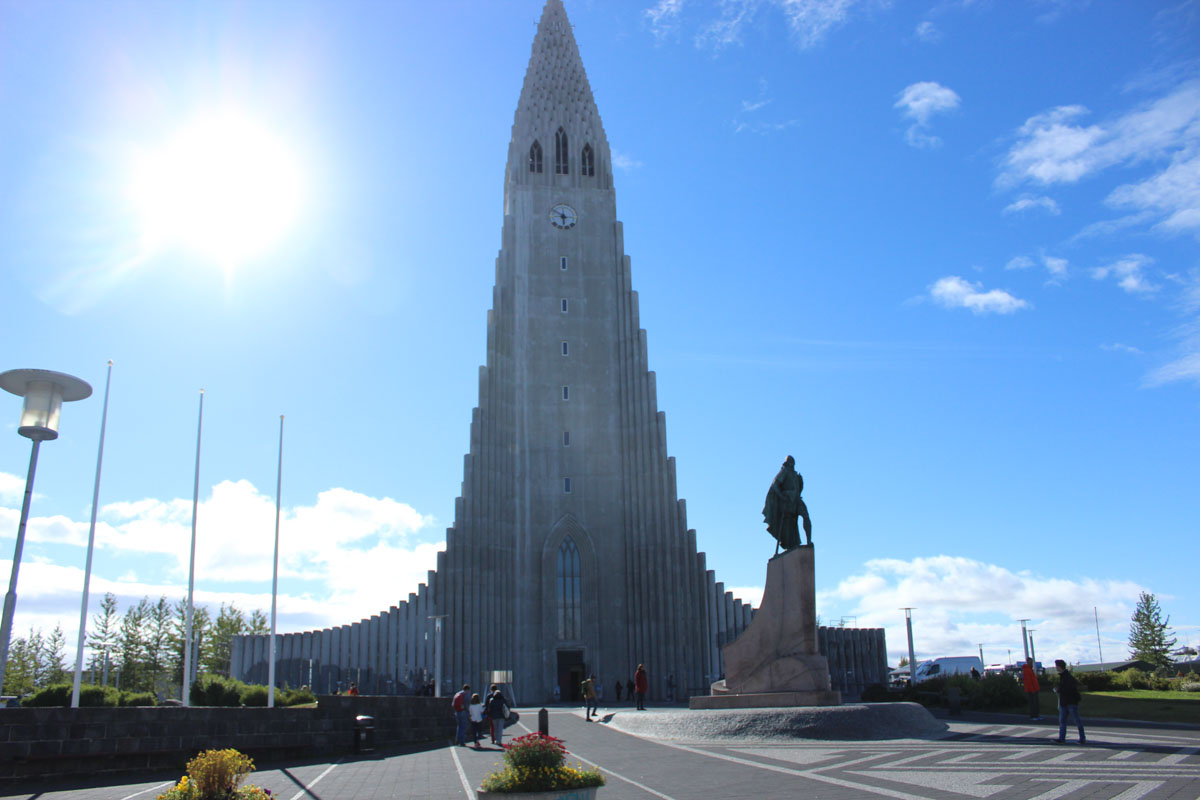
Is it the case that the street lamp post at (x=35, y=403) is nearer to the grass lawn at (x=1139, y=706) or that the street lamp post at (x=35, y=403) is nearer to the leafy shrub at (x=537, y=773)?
the leafy shrub at (x=537, y=773)

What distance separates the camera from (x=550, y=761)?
8289mm

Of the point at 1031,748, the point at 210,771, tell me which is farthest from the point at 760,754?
the point at 210,771

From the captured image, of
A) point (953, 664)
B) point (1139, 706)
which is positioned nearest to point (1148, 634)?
point (953, 664)

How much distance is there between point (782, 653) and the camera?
68.6 ft

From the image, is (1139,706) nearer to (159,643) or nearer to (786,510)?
(786,510)

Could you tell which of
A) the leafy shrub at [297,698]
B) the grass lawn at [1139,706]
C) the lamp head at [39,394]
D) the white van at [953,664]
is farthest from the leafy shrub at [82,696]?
the white van at [953,664]

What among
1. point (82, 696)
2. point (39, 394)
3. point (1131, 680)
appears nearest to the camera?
point (39, 394)

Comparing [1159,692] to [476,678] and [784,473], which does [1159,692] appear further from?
[476,678]

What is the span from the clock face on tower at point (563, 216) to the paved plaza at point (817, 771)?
3922cm

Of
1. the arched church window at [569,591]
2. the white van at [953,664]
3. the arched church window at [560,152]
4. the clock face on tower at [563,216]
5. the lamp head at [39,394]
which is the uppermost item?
the arched church window at [560,152]

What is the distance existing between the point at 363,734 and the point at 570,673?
29.3 m

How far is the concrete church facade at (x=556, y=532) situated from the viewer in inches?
1807

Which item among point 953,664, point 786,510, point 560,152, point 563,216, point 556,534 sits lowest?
point 953,664

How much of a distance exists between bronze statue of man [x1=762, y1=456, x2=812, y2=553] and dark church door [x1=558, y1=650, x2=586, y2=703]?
27.0 meters
